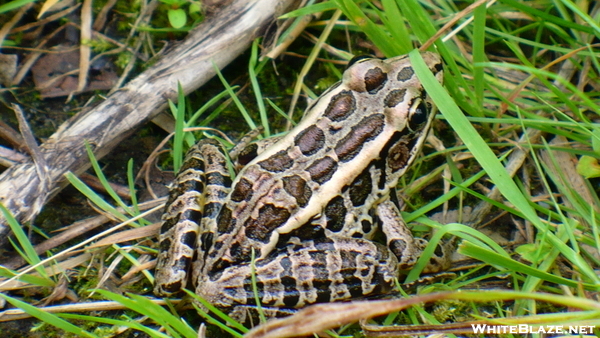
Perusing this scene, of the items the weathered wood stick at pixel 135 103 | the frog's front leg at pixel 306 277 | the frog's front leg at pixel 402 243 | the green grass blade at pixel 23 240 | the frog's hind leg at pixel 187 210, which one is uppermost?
the weathered wood stick at pixel 135 103

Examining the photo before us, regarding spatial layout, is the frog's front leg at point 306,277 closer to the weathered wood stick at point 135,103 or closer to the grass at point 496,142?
the grass at point 496,142

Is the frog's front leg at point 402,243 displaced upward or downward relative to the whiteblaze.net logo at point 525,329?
upward

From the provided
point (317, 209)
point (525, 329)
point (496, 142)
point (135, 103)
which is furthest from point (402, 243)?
point (135, 103)

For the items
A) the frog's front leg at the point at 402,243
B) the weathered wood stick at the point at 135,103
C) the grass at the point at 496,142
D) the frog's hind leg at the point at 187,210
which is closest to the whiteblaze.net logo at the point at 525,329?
the grass at the point at 496,142

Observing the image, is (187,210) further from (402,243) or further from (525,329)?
(525,329)

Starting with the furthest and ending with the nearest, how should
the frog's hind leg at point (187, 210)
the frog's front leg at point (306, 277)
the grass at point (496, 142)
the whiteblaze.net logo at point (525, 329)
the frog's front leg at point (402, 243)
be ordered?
the frog's front leg at point (402, 243) → the frog's hind leg at point (187, 210) → the frog's front leg at point (306, 277) → the grass at point (496, 142) → the whiteblaze.net logo at point (525, 329)

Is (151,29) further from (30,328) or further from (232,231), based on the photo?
(30,328)

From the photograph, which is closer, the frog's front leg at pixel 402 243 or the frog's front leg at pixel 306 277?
the frog's front leg at pixel 306 277

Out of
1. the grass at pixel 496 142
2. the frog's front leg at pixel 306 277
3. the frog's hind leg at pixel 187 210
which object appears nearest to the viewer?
the grass at pixel 496 142
